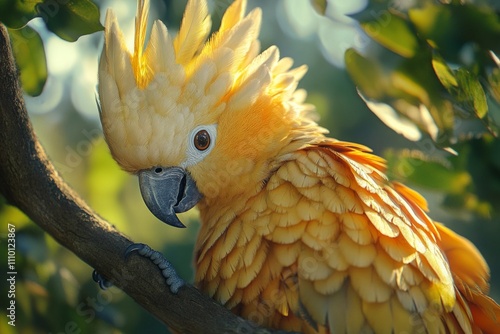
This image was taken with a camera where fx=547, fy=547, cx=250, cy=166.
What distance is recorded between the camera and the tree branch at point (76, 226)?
65.2 inches

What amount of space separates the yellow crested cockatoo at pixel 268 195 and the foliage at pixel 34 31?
0.27 meters

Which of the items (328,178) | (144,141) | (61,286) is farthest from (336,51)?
(61,286)

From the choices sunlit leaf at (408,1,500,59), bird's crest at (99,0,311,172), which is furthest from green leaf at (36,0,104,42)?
sunlit leaf at (408,1,500,59)

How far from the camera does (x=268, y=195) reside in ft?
6.43

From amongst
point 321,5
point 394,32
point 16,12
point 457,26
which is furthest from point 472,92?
point 16,12

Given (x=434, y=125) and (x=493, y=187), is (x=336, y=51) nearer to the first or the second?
(x=434, y=125)

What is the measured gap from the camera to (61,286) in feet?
7.31

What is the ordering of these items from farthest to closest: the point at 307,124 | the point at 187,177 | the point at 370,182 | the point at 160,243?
the point at 160,243 < the point at 307,124 < the point at 187,177 < the point at 370,182

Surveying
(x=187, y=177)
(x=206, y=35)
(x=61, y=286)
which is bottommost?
(x=61, y=286)

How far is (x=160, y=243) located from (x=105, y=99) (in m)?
1.13

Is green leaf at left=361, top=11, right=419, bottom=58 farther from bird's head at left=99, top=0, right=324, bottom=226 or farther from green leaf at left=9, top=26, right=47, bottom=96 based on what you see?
green leaf at left=9, top=26, right=47, bottom=96

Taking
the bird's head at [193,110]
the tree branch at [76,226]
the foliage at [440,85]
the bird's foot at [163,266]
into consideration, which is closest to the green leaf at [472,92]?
the foliage at [440,85]

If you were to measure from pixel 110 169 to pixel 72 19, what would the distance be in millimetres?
1114

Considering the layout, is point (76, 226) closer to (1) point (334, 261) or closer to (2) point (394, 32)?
(1) point (334, 261)
